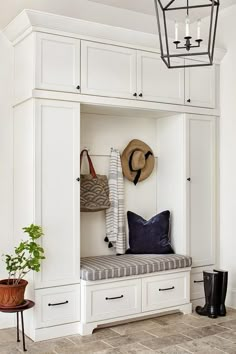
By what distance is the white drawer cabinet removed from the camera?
3.34 meters

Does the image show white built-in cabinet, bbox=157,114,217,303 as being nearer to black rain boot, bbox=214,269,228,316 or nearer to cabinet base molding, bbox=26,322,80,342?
black rain boot, bbox=214,269,228,316

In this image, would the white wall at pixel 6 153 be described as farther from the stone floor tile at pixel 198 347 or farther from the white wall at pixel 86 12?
the stone floor tile at pixel 198 347

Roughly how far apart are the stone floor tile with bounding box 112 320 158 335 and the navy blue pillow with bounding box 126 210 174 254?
0.65 metres

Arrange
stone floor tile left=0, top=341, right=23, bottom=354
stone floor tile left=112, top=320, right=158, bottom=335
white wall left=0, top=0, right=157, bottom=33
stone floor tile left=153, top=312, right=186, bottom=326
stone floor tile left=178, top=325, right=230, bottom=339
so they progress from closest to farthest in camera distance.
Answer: stone floor tile left=0, top=341, right=23, bottom=354
stone floor tile left=178, top=325, right=230, bottom=339
stone floor tile left=112, top=320, right=158, bottom=335
white wall left=0, top=0, right=157, bottom=33
stone floor tile left=153, top=312, right=186, bottom=326

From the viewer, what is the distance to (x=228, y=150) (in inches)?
170

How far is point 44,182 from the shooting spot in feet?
11.1

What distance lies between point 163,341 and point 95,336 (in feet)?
1.71

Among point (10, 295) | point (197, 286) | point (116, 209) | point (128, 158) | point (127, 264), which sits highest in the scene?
point (128, 158)

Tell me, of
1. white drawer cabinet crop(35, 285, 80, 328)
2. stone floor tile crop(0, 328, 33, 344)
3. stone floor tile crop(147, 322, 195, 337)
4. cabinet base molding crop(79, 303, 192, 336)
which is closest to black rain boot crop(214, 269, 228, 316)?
cabinet base molding crop(79, 303, 192, 336)

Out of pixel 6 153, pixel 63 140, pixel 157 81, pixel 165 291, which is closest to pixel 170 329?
pixel 165 291

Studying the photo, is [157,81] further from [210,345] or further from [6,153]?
[210,345]

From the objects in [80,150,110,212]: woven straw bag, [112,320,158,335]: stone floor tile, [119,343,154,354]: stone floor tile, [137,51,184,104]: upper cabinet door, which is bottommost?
[112,320,158,335]: stone floor tile

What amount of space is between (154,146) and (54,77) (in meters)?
1.43

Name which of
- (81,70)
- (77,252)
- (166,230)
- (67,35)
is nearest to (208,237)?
(166,230)
